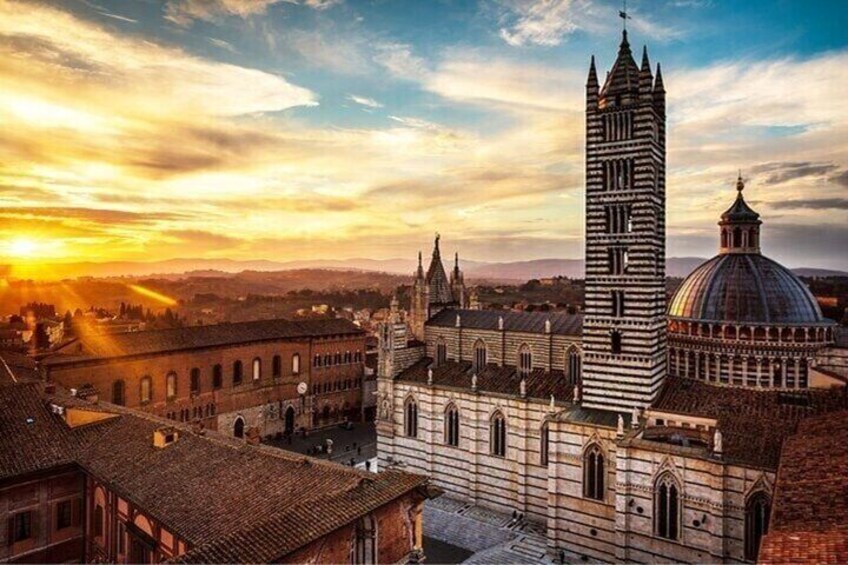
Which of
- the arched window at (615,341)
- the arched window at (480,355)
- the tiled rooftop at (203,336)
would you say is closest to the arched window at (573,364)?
the arched window at (615,341)

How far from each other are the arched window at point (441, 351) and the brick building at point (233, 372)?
43.9 feet

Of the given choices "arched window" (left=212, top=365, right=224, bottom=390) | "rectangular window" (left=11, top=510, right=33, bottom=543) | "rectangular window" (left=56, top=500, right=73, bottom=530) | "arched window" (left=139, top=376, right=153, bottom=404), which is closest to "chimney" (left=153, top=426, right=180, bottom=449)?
"rectangular window" (left=56, top=500, right=73, bottom=530)

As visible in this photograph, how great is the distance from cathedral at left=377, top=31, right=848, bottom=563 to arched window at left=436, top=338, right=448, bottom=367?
4597mm

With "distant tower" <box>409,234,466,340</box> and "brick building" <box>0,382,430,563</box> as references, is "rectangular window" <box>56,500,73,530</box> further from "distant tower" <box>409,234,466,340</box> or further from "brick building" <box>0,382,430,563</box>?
"distant tower" <box>409,234,466,340</box>

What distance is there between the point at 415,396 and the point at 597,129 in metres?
20.2

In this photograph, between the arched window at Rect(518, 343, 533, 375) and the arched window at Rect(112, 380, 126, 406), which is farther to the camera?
the arched window at Rect(112, 380, 126, 406)

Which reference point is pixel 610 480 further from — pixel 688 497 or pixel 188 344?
pixel 188 344

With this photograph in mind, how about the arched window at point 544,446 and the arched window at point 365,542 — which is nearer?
the arched window at point 365,542

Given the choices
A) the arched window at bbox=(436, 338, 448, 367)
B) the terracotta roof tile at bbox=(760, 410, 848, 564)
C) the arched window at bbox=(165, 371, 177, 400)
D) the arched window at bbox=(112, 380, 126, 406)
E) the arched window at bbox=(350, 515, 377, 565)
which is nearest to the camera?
the terracotta roof tile at bbox=(760, 410, 848, 564)

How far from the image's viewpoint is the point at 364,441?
4722cm

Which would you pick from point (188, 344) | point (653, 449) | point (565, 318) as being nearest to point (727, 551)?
point (653, 449)

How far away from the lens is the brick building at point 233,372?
39.0 m

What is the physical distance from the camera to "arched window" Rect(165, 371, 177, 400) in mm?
42031

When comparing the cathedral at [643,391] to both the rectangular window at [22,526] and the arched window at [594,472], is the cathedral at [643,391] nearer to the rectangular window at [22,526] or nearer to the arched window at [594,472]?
the arched window at [594,472]
